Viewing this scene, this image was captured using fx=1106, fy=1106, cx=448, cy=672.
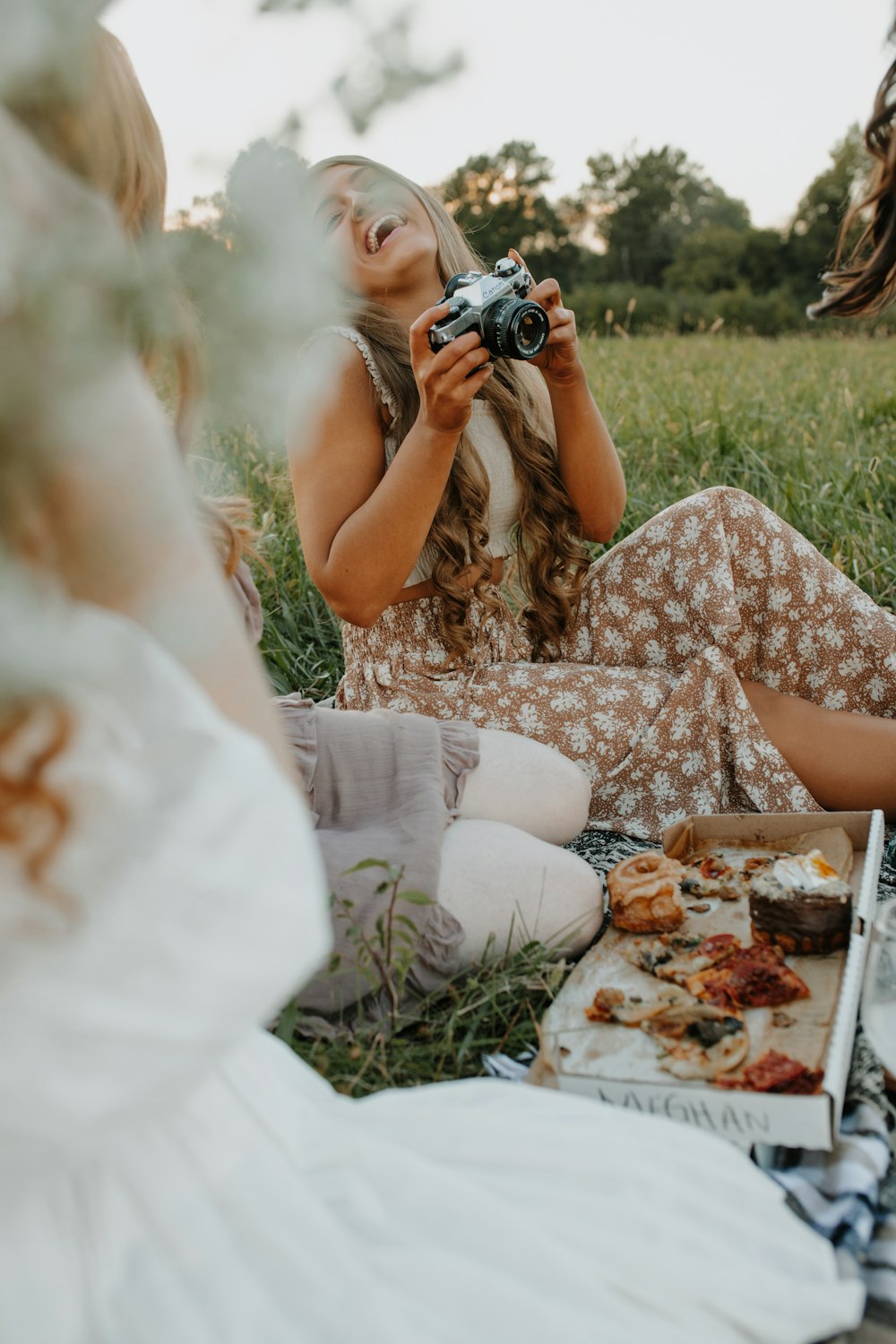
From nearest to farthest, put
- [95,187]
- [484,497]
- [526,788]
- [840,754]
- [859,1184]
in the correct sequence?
[95,187] < [859,1184] < [526,788] < [840,754] < [484,497]

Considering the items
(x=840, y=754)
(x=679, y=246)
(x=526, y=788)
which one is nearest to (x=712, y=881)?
(x=526, y=788)

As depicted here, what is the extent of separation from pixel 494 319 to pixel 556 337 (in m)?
0.24

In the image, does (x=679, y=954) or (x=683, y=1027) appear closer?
(x=683, y=1027)

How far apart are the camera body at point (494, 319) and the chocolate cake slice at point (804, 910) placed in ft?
2.76

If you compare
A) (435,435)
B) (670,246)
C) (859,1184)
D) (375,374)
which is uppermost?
(670,246)

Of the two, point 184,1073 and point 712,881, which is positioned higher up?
point 184,1073

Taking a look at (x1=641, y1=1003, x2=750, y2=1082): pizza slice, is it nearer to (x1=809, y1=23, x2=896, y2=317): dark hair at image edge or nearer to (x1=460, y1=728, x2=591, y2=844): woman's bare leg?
(x1=460, y1=728, x2=591, y2=844): woman's bare leg

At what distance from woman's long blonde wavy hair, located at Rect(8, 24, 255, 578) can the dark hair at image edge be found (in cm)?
105

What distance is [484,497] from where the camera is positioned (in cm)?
192

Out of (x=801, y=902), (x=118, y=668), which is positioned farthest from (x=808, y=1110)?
(x=118, y=668)

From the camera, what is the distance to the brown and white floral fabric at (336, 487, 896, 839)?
1819 mm

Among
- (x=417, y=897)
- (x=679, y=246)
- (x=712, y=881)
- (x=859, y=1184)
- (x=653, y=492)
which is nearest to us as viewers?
(x=859, y=1184)

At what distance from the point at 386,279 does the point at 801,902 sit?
1294 mm

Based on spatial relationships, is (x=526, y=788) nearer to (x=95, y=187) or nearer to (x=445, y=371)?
(x=445, y=371)
